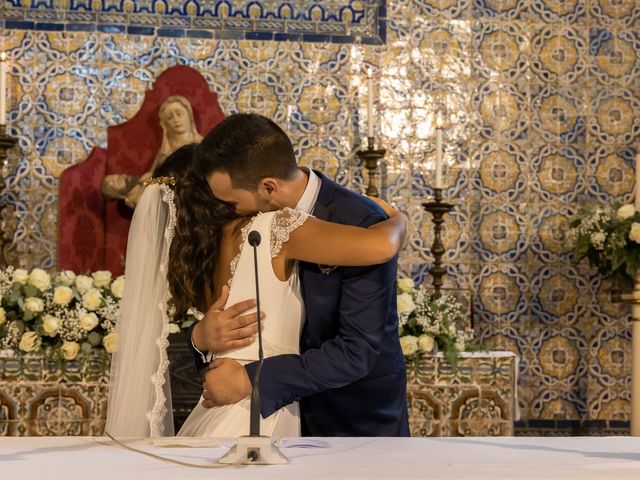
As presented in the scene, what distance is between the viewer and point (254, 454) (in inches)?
89.5

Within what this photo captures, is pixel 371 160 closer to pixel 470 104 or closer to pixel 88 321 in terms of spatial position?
pixel 470 104

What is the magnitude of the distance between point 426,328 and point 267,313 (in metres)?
2.21

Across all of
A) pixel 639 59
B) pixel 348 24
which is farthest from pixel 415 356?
pixel 639 59

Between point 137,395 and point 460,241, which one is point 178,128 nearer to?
point 460,241

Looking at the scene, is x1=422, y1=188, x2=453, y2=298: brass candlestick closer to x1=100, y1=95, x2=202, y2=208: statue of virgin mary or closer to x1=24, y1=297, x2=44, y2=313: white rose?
x1=100, y1=95, x2=202, y2=208: statue of virgin mary

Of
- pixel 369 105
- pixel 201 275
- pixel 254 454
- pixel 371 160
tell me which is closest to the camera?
pixel 254 454

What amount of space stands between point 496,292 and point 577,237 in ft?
2.37

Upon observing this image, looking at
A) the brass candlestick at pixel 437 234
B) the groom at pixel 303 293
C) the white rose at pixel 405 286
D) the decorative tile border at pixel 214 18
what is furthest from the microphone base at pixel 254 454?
the decorative tile border at pixel 214 18

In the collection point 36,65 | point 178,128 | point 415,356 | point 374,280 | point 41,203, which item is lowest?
point 415,356

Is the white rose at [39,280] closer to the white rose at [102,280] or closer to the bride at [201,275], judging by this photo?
the white rose at [102,280]

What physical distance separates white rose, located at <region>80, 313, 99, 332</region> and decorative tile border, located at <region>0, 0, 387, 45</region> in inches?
100

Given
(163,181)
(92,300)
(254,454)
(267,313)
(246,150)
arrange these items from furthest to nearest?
(92,300) → (163,181) → (267,313) → (246,150) → (254,454)

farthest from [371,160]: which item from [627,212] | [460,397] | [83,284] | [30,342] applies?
[30,342]

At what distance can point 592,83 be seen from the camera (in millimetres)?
7004
